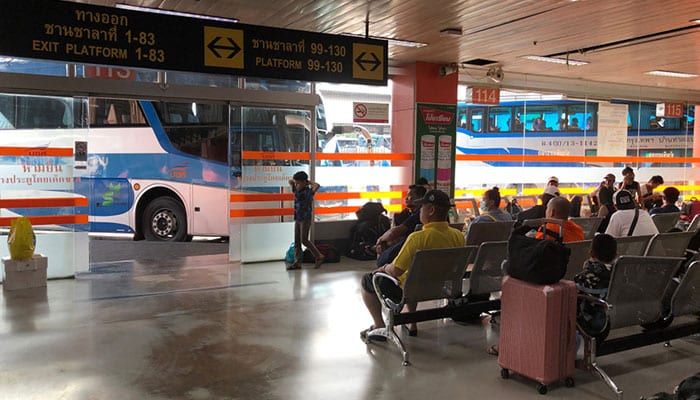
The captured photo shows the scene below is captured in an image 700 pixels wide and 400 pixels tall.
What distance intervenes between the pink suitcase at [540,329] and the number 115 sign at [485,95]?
26.3ft

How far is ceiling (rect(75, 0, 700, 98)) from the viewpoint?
6852 millimetres

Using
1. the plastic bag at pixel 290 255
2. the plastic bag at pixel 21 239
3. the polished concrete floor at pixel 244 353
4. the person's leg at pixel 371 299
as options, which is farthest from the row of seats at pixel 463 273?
the plastic bag at pixel 21 239

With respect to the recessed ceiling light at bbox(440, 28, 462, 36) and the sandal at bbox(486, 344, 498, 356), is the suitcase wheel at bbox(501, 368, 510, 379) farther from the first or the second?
the recessed ceiling light at bbox(440, 28, 462, 36)

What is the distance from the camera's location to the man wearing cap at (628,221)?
6.06 meters

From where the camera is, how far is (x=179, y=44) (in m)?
5.57

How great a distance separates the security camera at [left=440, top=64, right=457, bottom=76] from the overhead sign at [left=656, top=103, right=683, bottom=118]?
714 centimetres

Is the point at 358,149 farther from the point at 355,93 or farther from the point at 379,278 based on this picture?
the point at 379,278

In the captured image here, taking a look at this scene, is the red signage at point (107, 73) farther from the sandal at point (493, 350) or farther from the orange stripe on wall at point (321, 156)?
the sandal at point (493, 350)

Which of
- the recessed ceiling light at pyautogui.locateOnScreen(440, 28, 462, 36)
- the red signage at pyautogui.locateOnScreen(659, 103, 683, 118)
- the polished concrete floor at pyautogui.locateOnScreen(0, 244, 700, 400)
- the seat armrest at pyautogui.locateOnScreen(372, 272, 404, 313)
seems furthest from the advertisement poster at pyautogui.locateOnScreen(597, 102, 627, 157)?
the seat armrest at pyautogui.locateOnScreen(372, 272, 404, 313)

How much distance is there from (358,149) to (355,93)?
1017 mm

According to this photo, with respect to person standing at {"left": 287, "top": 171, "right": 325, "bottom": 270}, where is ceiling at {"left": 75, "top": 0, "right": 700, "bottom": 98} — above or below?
above

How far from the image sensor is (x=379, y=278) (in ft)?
16.5

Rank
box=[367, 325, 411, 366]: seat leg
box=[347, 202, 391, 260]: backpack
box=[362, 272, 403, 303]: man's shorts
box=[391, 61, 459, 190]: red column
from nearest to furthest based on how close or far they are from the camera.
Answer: box=[367, 325, 411, 366]: seat leg → box=[362, 272, 403, 303]: man's shorts → box=[347, 202, 391, 260]: backpack → box=[391, 61, 459, 190]: red column

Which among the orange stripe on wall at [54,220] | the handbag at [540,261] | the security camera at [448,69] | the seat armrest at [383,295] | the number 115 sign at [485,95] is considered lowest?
the seat armrest at [383,295]
